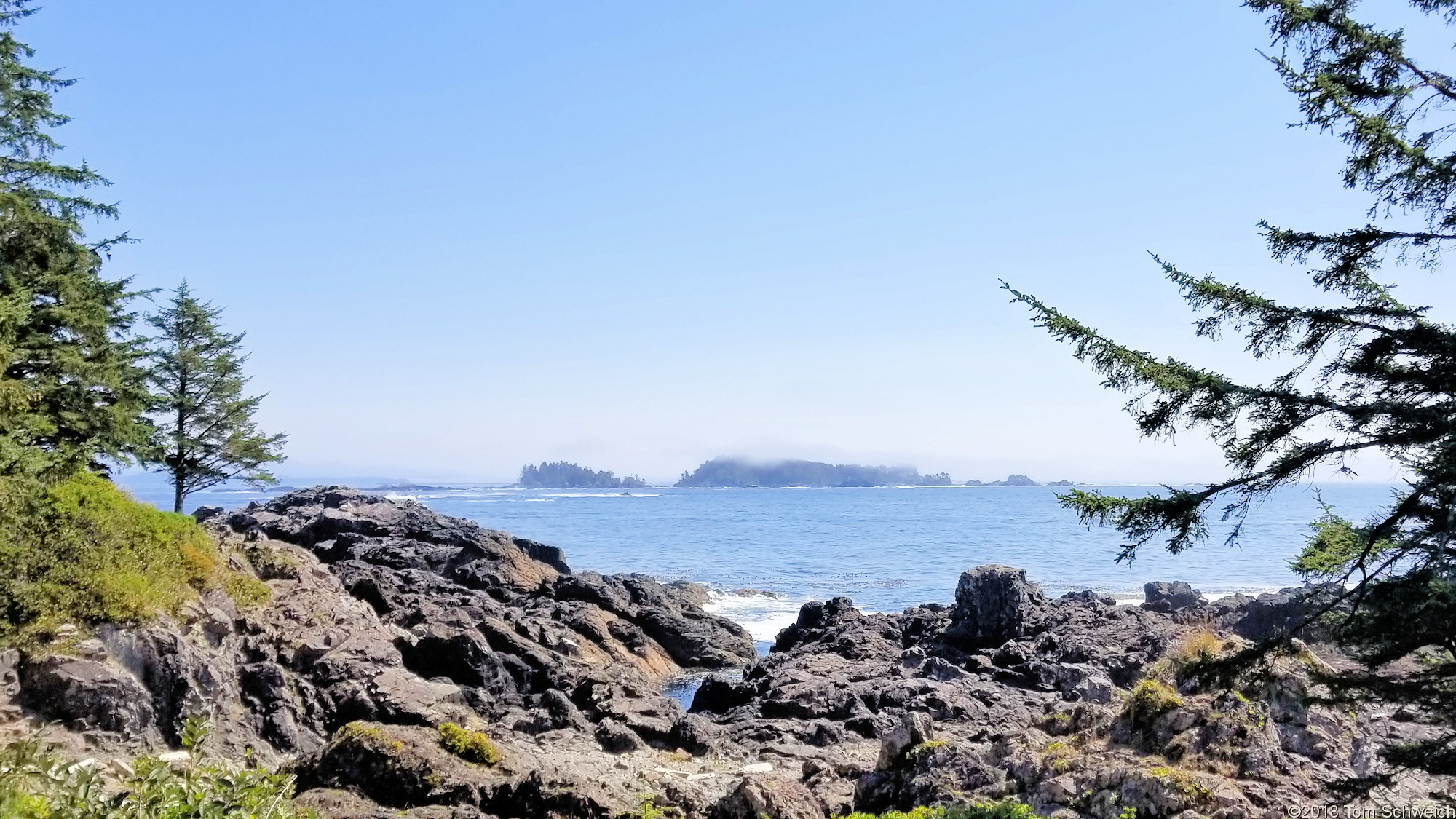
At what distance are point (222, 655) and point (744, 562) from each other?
55388mm

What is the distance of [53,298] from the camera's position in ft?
56.0

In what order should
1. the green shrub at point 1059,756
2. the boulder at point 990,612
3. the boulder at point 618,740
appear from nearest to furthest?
the green shrub at point 1059,756 → the boulder at point 618,740 → the boulder at point 990,612

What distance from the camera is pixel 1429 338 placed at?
6738 millimetres

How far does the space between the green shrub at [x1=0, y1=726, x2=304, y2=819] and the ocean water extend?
13356mm

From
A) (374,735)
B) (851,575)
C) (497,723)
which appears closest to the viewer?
(374,735)

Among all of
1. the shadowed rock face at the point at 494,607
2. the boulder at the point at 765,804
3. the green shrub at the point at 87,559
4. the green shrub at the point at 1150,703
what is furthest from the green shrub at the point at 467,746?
the green shrub at the point at 1150,703

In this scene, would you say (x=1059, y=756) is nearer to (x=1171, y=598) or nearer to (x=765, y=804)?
(x=765, y=804)

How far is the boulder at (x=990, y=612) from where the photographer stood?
27.9 metres

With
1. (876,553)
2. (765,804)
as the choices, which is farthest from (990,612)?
(876,553)

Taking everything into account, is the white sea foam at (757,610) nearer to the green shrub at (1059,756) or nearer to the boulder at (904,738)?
the boulder at (904,738)

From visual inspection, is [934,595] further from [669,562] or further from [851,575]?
[669,562]

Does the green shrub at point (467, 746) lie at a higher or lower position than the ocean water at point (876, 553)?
higher

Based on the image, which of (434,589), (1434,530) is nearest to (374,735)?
(1434,530)

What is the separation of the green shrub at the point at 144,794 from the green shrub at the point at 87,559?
430 inches
